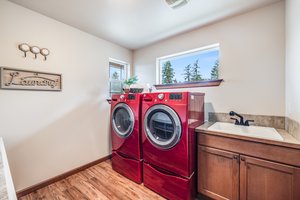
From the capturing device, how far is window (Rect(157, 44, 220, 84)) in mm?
2244

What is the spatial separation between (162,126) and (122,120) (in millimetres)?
801

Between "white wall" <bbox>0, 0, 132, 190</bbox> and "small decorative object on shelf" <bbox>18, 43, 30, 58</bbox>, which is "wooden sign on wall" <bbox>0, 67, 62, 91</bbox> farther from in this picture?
"small decorative object on shelf" <bbox>18, 43, 30, 58</bbox>

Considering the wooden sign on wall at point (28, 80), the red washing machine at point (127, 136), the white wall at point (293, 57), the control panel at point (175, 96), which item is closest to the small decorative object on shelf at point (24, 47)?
the wooden sign on wall at point (28, 80)

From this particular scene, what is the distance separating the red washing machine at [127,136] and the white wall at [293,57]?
167 cm

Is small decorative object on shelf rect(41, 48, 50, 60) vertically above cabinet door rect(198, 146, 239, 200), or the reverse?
small decorative object on shelf rect(41, 48, 50, 60)

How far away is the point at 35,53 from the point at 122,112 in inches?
55.9

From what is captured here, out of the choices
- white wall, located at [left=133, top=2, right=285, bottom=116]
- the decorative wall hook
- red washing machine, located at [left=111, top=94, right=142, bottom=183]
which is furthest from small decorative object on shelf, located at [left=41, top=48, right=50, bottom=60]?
white wall, located at [left=133, top=2, right=285, bottom=116]

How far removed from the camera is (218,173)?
1.52 meters

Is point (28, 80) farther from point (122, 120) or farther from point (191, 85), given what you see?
point (191, 85)

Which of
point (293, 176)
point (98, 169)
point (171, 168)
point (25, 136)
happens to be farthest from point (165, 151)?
point (25, 136)

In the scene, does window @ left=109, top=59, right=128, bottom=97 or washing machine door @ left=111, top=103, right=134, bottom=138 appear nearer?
washing machine door @ left=111, top=103, right=134, bottom=138

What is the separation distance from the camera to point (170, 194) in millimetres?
1649

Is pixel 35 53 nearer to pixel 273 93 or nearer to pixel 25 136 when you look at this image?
pixel 25 136

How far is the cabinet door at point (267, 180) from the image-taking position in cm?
115
